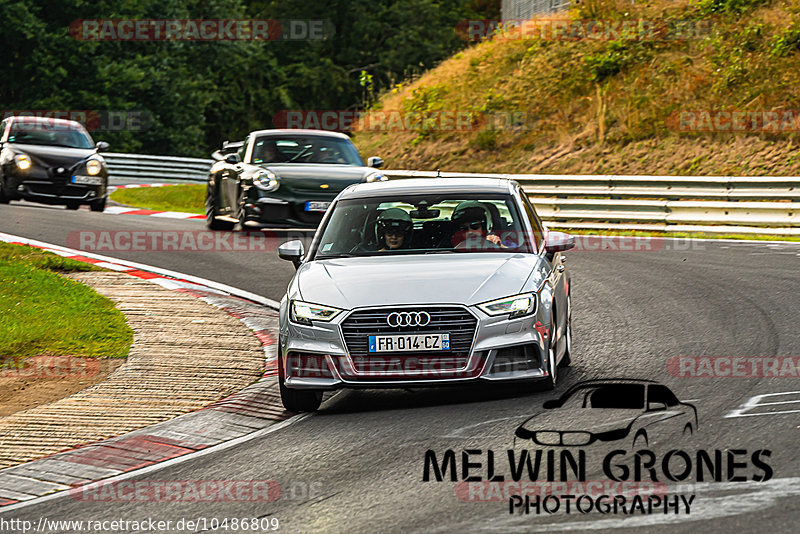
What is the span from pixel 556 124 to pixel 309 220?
13.7 metres

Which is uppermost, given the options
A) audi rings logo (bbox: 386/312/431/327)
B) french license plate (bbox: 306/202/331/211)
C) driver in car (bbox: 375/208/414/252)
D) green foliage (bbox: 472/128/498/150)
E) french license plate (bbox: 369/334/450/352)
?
green foliage (bbox: 472/128/498/150)

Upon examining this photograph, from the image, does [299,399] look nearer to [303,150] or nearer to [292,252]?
[292,252]

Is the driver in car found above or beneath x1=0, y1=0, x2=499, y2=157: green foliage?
beneath

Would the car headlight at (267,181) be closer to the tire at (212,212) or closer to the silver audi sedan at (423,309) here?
the tire at (212,212)

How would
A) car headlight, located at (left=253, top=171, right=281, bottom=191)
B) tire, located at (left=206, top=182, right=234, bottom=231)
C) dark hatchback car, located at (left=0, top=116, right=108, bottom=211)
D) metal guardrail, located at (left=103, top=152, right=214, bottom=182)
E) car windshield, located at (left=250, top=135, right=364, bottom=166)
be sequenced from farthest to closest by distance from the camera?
metal guardrail, located at (left=103, top=152, right=214, bottom=182), dark hatchback car, located at (left=0, top=116, right=108, bottom=211), tire, located at (left=206, top=182, right=234, bottom=231), car windshield, located at (left=250, top=135, right=364, bottom=166), car headlight, located at (left=253, top=171, right=281, bottom=191)

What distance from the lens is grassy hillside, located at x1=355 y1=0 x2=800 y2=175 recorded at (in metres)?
26.0

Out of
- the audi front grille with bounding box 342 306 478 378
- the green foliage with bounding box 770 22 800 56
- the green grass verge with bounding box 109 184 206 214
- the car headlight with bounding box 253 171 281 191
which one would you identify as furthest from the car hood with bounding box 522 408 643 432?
the green grass verge with bounding box 109 184 206 214

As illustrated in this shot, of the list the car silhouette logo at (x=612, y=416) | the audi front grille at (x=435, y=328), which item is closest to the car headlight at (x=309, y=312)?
the audi front grille at (x=435, y=328)

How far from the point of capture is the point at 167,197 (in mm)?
33688

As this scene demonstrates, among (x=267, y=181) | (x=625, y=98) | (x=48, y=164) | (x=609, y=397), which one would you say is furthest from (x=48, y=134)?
(x=609, y=397)

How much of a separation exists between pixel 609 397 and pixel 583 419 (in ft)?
2.29

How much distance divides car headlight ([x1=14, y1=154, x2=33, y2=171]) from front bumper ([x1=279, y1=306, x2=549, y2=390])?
15.7 meters

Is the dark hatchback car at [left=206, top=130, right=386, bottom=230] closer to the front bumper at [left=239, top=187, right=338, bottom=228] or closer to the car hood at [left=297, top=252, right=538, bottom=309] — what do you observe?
the front bumper at [left=239, top=187, right=338, bottom=228]

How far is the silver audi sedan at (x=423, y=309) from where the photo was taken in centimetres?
769
